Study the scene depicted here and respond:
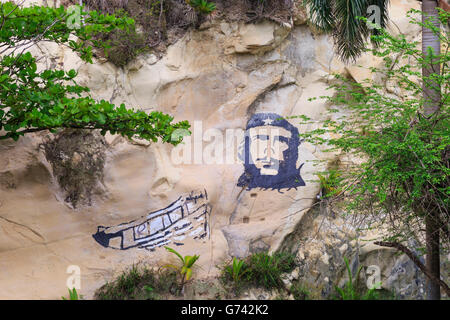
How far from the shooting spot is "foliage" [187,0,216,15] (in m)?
8.45

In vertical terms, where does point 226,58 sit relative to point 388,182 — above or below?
above

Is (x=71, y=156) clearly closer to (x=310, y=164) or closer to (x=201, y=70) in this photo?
(x=201, y=70)

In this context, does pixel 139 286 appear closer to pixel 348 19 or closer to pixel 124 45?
pixel 124 45

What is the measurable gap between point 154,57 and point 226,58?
1.55 metres

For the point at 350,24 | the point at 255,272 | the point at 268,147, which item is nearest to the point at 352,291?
the point at 255,272

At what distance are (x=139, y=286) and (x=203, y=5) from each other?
573 centimetres

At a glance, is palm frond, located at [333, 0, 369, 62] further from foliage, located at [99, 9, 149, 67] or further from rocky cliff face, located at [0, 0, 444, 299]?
foliage, located at [99, 9, 149, 67]

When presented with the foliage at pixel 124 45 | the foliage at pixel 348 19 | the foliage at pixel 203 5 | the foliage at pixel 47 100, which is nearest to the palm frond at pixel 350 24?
the foliage at pixel 348 19

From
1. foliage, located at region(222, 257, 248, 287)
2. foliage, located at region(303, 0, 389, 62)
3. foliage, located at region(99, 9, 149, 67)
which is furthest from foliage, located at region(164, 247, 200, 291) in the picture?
foliage, located at region(303, 0, 389, 62)

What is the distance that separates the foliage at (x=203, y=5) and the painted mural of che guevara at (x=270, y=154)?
244cm

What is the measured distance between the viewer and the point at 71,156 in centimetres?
759

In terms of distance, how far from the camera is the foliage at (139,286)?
7285 millimetres

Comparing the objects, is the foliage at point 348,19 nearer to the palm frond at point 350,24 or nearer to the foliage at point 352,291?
the palm frond at point 350,24

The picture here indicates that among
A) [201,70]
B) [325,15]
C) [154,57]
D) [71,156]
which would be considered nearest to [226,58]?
[201,70]
